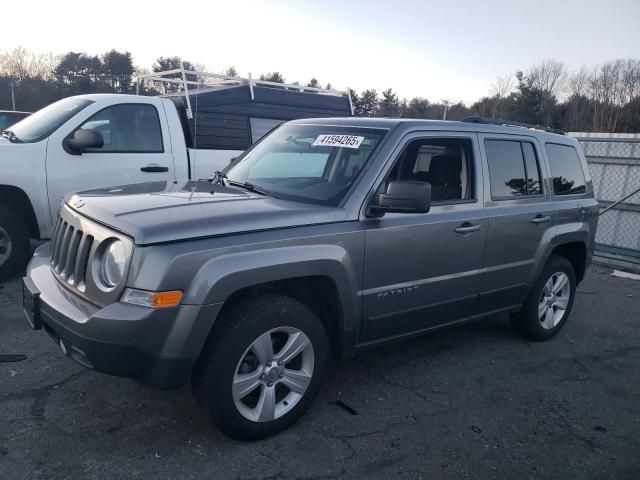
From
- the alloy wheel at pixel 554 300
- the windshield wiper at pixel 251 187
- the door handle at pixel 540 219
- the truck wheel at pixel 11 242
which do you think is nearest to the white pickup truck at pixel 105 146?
the truck wheel at pixel 11 242

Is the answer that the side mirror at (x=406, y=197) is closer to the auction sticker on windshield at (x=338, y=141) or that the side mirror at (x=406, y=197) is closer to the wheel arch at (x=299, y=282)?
the wheel arch at (x=299, y=282)

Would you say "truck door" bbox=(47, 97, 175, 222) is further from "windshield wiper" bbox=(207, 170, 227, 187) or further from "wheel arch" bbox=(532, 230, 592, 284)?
"wheel arch" bbox=(532, 230, 592, 284)

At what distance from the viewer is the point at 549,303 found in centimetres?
483

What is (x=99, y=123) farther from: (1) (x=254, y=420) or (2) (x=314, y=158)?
(1) (x=254, y=420)

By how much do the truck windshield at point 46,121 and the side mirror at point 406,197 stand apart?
13.0ft

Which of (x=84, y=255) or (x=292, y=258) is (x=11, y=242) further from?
(x=292, y=258)

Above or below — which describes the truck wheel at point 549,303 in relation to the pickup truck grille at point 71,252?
below

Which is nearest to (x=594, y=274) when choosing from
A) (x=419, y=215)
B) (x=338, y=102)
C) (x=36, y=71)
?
(x=338, y=102)

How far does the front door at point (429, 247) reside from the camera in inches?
129

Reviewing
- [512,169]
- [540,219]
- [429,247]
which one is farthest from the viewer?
[540,219]

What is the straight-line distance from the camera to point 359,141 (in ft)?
11.4

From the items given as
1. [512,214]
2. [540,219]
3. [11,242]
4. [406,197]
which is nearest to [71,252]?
[406,197]

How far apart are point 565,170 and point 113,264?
4059 millimetres

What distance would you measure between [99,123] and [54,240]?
2.79 meters
